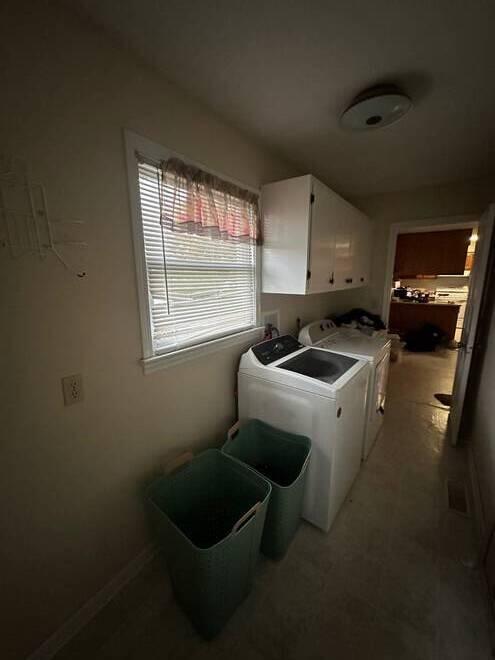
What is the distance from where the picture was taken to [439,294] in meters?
5.91

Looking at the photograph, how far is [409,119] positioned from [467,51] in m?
0.52

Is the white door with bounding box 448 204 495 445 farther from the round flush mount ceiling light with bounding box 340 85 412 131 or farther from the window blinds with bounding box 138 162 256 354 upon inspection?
the window blinds with bounding box 138 162 256 354

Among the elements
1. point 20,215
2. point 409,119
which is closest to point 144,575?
point 20,215

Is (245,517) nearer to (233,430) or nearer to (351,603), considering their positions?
(233,430)

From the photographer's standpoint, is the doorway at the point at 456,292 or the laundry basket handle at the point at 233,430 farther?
the doorway at the point at 456,292

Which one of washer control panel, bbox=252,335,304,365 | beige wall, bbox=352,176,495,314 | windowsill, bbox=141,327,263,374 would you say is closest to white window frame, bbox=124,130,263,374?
windowsill, bbox=141,327,263,374

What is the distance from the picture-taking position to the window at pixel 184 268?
1.26 meters

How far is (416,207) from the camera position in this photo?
9.38 ft

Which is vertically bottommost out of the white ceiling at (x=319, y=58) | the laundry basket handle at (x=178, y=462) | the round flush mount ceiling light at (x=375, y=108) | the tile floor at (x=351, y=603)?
the tile floor at (x=351, y=603)

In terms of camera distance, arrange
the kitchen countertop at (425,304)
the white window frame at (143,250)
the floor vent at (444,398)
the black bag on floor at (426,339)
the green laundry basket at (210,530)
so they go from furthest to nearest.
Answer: the kitchen countertop at (425,304)
the black bag on floor at (426,339)
the floor vent at (444,398)
the white window frame at (143,250)
the green laundry basket at (210,530)

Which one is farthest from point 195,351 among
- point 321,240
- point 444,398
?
Answer: point 444,398

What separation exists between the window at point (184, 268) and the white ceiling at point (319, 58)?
1.46 ft

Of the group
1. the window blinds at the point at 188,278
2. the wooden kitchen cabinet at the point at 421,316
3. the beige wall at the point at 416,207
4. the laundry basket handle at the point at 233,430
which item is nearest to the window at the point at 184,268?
the window blinds at the point at 188,278

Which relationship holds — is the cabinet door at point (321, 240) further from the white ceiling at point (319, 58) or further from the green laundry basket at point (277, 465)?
the green laundry basket at point (277, 465)
